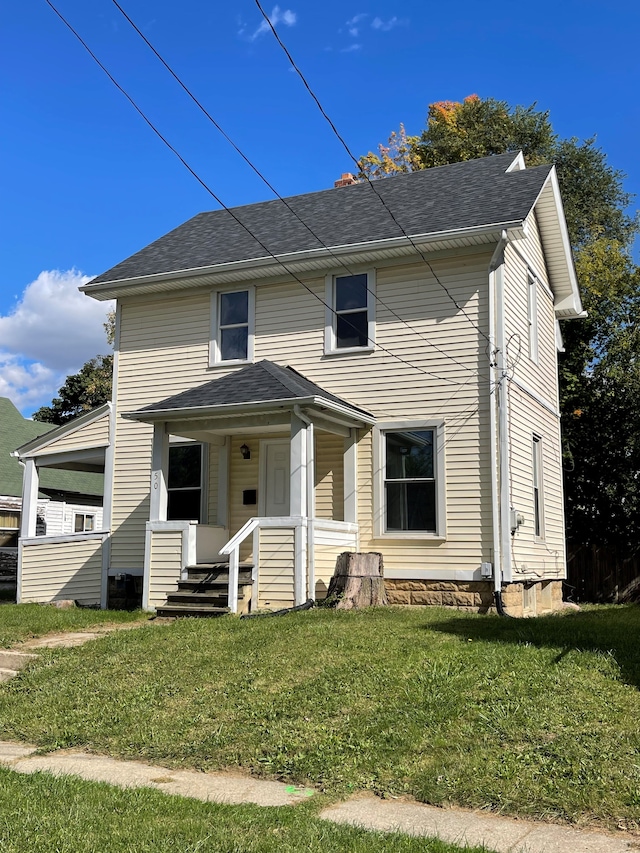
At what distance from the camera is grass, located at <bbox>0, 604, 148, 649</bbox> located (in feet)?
37.4

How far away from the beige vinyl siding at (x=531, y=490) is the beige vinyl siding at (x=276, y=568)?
3646 mm

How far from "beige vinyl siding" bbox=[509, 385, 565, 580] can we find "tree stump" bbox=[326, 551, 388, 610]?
2.34 metres

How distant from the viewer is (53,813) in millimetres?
4957

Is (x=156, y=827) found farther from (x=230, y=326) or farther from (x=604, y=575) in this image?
(x=604, y=575)

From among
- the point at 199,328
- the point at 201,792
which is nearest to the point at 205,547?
the point at 199,328

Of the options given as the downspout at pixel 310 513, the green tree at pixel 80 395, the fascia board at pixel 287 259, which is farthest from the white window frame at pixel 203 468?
the green tree at pixel 80 395

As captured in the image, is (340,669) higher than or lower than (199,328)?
lower

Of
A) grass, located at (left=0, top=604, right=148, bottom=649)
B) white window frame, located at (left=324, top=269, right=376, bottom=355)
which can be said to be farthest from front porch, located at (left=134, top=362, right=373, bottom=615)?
white window frame, located at (left=324, top=269, right=376, bottom=355)

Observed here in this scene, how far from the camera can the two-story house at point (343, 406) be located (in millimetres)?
13617

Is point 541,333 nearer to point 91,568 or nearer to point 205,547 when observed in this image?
point 205,547

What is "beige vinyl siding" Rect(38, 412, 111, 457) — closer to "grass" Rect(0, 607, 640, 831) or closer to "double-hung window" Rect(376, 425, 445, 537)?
"double-hung window" Rect(376, 425, 445, 537)

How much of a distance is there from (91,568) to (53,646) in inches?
223

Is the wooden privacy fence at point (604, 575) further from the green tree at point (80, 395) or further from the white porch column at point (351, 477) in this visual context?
the green tree at point (80, 395)

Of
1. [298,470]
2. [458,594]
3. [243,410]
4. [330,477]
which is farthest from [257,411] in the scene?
[458,594]
